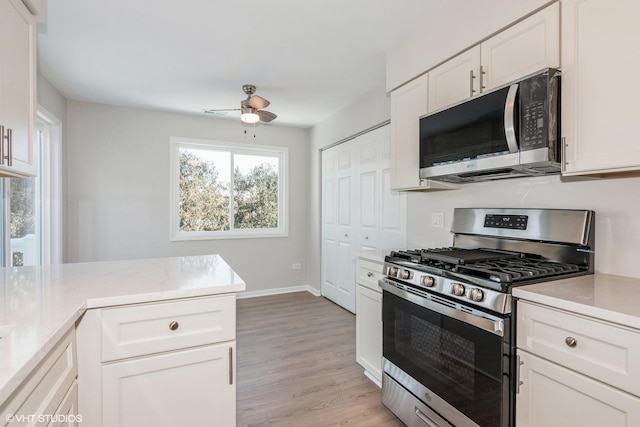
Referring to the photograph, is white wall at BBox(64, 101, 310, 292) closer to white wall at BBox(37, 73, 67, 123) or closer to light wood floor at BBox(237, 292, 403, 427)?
white wall at BBox(37, 73, 67, 123)

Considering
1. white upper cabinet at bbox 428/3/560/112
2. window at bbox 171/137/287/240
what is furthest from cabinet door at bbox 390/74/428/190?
window at bbox 171/137/287/240

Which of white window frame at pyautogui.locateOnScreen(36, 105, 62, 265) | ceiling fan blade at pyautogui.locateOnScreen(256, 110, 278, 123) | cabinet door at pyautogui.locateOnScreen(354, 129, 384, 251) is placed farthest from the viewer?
cabinet door at pyautogui.locateOnScreen(354, 129, 384, 251)

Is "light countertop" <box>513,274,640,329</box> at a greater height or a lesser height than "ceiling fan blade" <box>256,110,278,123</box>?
lesser

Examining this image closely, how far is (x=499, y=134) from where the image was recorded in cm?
162

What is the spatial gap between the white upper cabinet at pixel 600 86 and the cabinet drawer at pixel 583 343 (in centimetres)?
67

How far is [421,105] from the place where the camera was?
2260 millimetres

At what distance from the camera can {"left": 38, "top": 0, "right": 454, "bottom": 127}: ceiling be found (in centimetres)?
208

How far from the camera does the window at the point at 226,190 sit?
4.31m

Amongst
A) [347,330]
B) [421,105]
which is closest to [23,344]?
[421,105]

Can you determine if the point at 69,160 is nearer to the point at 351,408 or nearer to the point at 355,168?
the point at 355,168

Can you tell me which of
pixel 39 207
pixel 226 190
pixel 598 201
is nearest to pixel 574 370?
pixel 598 201

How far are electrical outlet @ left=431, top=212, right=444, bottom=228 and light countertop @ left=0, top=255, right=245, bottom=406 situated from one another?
1.60 m

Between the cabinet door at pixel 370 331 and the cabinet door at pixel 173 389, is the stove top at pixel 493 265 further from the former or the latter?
the cabinet door at pixel 173 389

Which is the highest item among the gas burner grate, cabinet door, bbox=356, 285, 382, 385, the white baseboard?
the gas burner grate
